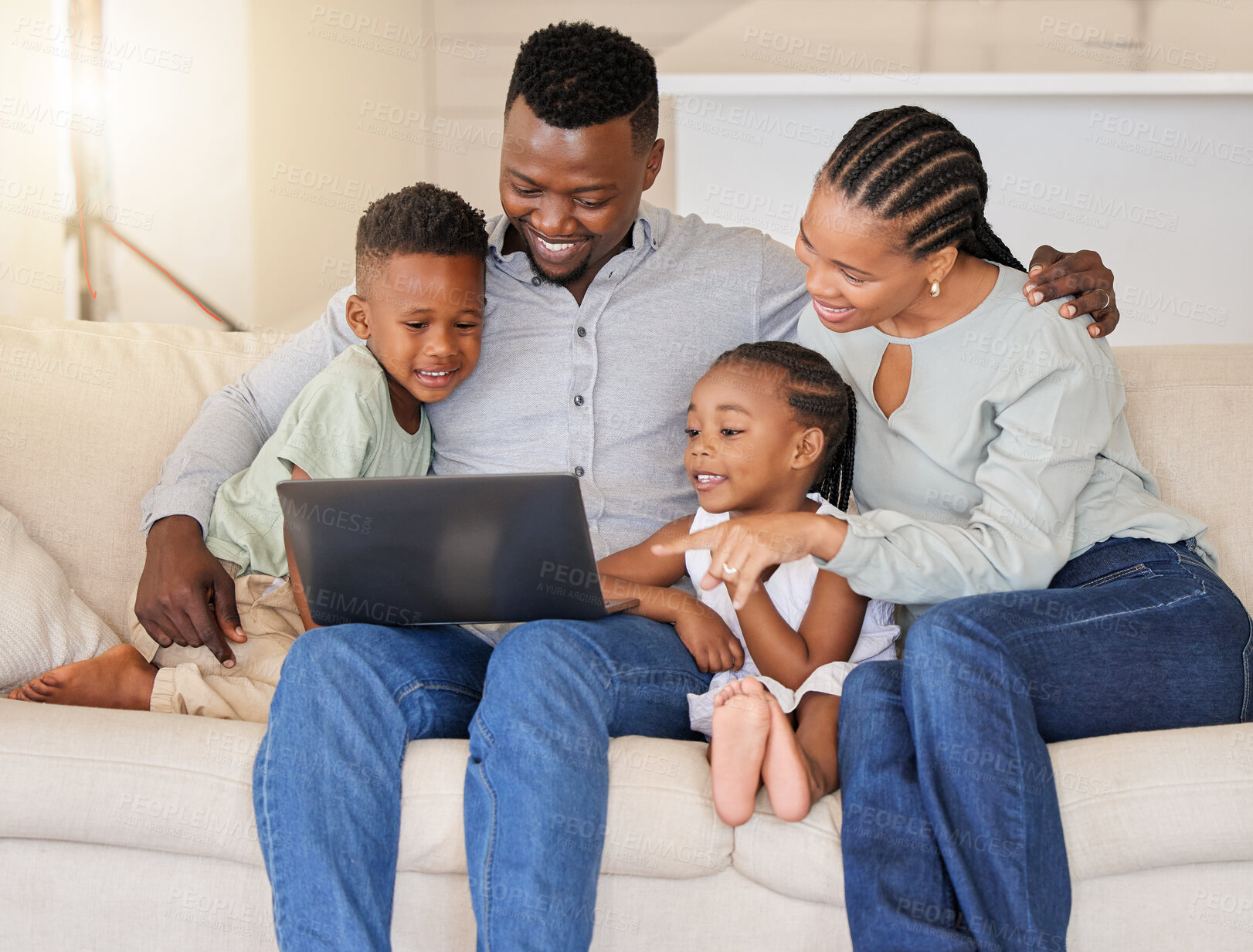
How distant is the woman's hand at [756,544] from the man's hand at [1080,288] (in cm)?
42

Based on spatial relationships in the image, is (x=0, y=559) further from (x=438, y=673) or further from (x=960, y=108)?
(x=960, y=108)

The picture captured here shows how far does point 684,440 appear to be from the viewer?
1702 millimetres

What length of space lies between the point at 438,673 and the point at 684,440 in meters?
0.55

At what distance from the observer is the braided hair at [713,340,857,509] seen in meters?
1.53

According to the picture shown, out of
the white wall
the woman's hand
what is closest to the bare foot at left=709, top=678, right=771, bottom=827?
the woman's hand

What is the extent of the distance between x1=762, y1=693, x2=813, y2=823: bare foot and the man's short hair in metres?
0.83

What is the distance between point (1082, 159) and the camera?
3154 mm

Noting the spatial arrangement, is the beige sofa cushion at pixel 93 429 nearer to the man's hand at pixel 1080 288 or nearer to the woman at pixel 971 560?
the woman at pixel 971 560

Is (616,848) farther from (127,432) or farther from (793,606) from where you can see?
(127,432)

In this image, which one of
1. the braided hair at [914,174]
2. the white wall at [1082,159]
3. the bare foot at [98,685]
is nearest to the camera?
the braided hair at [914,174]

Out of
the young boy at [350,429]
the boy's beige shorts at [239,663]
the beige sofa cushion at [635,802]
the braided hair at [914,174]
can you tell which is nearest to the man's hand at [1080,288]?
the braided hair at [914,174]

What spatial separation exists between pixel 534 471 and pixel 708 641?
0.32 metres

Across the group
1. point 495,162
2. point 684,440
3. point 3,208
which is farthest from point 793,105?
point 3,208

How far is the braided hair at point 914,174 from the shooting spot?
4.46 ft
